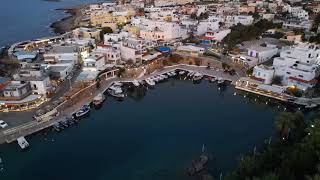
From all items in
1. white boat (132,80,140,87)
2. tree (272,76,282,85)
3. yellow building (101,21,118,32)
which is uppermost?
yellow building (101,21,118,32)

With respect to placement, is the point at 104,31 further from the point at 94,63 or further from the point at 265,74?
the point at 265,74

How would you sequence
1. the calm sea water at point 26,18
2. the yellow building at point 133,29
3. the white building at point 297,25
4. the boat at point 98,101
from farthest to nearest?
the calm sea water at point 26,18
the yellow building at point 133,29
the white building at point 297,25
the boat at point 98,101

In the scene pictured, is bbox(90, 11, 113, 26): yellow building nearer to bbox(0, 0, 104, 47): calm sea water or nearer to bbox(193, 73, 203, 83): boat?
bbox(0, 0, 104, 47): calm sea water

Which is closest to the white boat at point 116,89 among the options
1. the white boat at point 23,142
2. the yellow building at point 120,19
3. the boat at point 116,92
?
the boat at point 116,92

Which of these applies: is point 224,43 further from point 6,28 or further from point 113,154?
point 6,28

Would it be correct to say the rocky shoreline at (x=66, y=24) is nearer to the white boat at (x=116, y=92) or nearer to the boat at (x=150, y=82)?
the boat at (x=150, y=82)

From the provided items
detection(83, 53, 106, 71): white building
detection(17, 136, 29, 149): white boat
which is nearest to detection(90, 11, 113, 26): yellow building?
detection(83, 53, 106, 71): white building

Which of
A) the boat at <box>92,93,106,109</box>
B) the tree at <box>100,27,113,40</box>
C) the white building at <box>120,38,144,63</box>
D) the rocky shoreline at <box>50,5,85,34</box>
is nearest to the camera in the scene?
the boat at <box>92,93,106,109</box>
